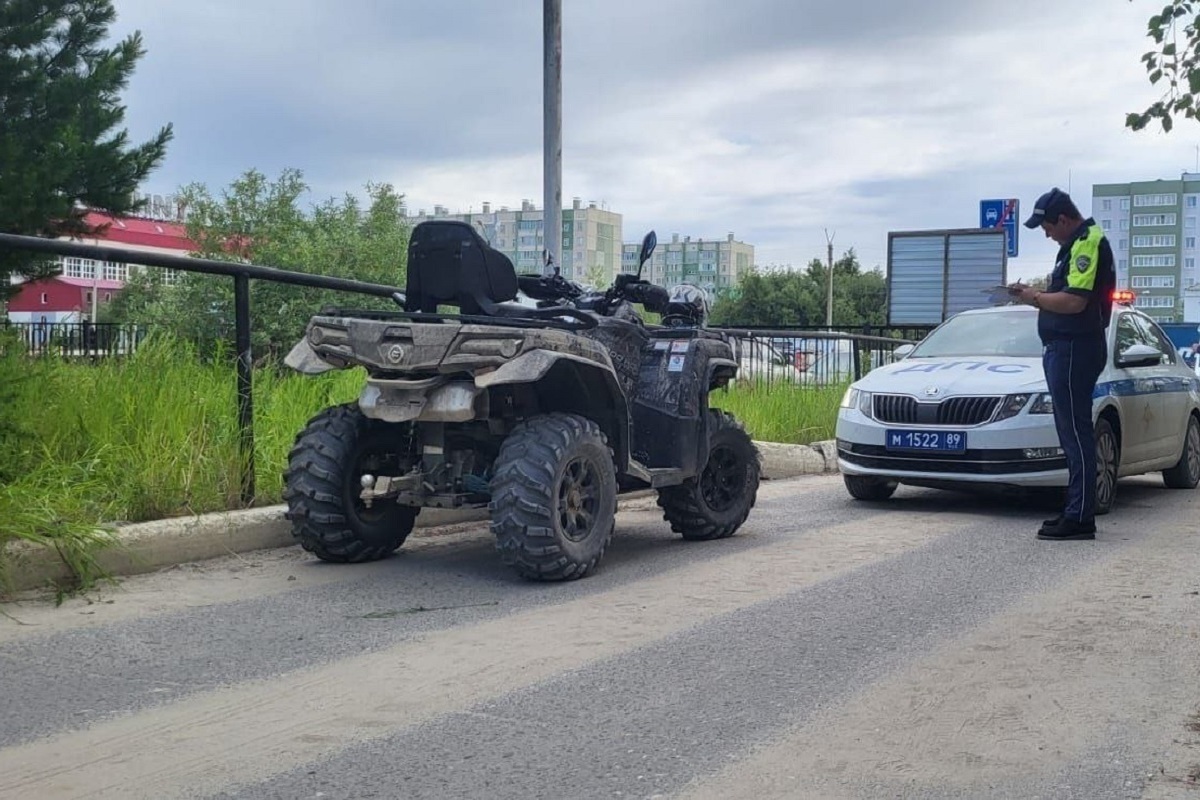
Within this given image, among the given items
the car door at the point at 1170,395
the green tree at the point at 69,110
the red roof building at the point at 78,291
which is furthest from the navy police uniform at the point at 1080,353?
the green tree at the point at 69,110

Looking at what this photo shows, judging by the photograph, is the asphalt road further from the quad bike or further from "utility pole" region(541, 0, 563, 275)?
"utility pole" region(541, 0, 563, 275)

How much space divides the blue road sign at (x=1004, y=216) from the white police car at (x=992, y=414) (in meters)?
13.4

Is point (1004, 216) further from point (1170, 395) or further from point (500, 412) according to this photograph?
point (500, 412)

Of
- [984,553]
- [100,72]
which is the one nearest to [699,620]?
[984,553]

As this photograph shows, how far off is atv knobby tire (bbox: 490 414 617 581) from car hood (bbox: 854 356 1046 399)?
372 cm

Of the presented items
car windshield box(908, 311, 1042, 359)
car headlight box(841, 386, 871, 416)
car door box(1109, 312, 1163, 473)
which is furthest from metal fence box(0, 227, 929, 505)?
car door box(1109, 312, 1163, 473)

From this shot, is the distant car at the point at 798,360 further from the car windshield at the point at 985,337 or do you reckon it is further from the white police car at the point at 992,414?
the white police car at the point at 992,414

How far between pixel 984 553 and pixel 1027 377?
2.22 meters

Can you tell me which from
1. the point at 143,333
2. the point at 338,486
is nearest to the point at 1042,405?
the point at 338,486

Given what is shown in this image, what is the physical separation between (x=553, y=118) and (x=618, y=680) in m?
6.38

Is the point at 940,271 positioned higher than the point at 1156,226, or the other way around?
the point at 1156,226

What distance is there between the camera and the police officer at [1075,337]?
7.86m

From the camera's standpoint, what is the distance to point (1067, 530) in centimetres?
789

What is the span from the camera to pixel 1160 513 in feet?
30.6
